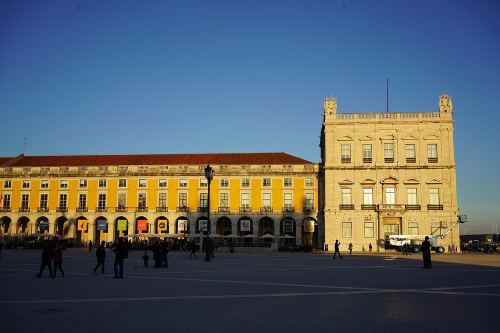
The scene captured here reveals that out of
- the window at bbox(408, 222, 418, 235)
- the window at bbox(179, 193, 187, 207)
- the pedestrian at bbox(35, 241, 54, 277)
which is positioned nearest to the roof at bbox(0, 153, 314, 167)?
the window at bbox(179, 193, 187, 207)

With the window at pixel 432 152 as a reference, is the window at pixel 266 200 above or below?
below

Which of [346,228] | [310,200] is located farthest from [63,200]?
[346,228]

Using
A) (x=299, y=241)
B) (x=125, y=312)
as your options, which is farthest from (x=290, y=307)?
(x=299, y=241)

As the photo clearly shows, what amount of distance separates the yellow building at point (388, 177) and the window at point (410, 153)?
0.10m

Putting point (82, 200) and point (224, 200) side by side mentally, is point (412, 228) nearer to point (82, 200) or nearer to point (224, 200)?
point (224, 200)

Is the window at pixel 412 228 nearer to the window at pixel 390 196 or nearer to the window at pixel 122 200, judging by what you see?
the window at pixel 390 196

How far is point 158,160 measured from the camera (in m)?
67.9

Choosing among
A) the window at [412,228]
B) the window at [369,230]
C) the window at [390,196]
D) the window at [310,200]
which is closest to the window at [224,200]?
the window at [310,200]

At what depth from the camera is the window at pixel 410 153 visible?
2126 inches

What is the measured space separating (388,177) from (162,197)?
92.7 feet

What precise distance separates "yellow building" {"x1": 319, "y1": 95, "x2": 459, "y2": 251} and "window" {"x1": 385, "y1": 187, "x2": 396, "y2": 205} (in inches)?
4.1

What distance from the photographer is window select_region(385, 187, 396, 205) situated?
53.8 meters

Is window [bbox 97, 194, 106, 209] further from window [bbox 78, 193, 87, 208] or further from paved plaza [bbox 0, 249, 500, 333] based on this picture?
paved plaza [bbox 0, 249, 500, 333]

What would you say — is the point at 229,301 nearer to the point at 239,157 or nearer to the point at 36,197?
the point at 239,157
